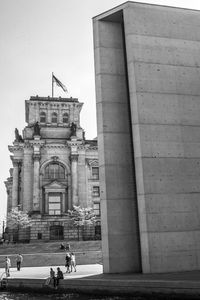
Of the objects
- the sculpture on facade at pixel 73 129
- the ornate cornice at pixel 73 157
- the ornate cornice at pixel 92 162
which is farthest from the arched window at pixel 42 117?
the ornate cornice at pixel 92 162

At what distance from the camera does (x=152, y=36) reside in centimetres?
2666

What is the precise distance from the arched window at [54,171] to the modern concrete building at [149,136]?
41.7m

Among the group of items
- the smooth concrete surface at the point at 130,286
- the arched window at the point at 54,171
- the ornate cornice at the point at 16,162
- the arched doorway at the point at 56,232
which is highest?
the ornate cornice at the point at 16,162

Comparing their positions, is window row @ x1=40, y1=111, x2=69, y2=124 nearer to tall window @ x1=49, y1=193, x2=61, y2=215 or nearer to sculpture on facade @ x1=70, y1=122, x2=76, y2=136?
sculpture on facade @ x1=70, y1=122, x2=76, y2=136

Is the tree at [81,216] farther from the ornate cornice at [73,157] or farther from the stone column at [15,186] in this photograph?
the stone column at [15,186]

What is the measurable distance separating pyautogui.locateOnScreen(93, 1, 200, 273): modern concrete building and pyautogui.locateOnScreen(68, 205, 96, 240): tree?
3713cm

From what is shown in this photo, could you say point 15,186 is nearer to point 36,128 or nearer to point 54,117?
point 36,128

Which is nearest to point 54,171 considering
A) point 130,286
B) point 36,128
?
point 36,128

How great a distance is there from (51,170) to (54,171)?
1.99 ft

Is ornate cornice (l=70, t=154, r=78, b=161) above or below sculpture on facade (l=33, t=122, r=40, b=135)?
below

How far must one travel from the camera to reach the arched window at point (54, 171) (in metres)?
66.4

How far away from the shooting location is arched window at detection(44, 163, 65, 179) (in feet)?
218

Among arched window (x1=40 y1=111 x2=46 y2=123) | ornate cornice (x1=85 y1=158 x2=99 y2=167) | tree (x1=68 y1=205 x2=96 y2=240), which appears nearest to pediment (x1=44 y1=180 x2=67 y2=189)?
tree (x1=68 y1=205 x2=96 y2=240)

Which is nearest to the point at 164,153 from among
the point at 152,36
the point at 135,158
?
the point at 135,158
